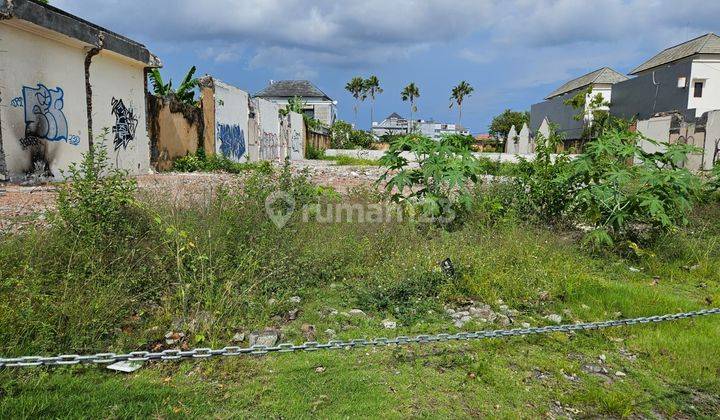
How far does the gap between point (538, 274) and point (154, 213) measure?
3433 millimetres

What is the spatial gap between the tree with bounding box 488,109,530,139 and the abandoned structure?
141ft

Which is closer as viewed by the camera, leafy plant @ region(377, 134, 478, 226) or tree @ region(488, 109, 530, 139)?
leafy plant @ region(377, 134, 478, 226)

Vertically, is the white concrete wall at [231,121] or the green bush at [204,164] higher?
the white concrete wall at [231,121]

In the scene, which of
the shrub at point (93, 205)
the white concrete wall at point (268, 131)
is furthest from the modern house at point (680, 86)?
the shrub at point (93, 205)

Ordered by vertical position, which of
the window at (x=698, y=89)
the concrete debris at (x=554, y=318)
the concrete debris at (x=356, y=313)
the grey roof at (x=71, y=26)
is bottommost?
the concrete debris at (x=554, y=318)

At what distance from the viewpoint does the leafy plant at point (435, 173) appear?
17.6 feet

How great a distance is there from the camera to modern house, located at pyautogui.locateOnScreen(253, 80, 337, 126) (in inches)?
1676

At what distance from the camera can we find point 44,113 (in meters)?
8.16

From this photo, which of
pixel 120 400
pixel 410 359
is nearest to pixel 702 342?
pixel 410 359

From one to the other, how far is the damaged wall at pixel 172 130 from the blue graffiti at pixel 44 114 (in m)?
3.52

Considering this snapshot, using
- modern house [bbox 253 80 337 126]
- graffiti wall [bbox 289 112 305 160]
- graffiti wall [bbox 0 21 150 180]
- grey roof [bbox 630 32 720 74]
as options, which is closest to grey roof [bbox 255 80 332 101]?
modern house [bbox 253 80 337 126]

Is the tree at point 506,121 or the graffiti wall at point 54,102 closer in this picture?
the graffiti wall at point 54,102

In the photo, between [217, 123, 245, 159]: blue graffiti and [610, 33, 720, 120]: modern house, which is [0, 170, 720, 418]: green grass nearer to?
[217, 123, 245, 159]: blue graffiti

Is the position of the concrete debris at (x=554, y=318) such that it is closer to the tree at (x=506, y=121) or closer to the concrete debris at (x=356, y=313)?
the concrete debris at (x=356, y=313)
